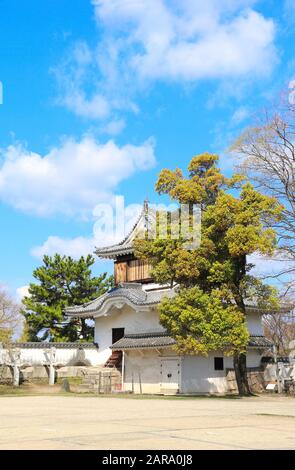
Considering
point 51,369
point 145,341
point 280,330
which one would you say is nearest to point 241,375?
point 145,341

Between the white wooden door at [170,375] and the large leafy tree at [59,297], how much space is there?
1213 cm

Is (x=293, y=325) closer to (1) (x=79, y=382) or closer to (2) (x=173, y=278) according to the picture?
(1) (x=79, y=382)

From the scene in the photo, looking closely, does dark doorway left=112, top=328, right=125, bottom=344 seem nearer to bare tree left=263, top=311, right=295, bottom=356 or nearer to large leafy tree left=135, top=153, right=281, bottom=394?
large leafy tree left=135, top=153, right=281, bottom=394

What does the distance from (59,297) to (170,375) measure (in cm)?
1464

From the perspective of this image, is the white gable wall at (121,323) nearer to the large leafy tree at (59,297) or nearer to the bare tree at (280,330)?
the large leafy tree at (59,297)

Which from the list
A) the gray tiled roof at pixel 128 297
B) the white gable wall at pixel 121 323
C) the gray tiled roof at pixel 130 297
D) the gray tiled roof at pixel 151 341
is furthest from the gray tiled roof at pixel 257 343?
the gray tiled roof at pixel 128 297

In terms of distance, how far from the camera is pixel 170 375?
103 feet

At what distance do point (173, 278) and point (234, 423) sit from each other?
13336mm

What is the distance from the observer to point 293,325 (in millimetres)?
49062

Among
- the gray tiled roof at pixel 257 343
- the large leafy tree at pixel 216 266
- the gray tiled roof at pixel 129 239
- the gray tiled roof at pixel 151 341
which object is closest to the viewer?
the large leafy tree at pixel 216 266

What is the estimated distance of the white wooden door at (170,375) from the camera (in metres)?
30.9

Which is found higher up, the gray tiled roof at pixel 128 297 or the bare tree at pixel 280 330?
the gray tiled roof at pixel 128 297

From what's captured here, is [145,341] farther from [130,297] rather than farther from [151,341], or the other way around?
[130,297]
